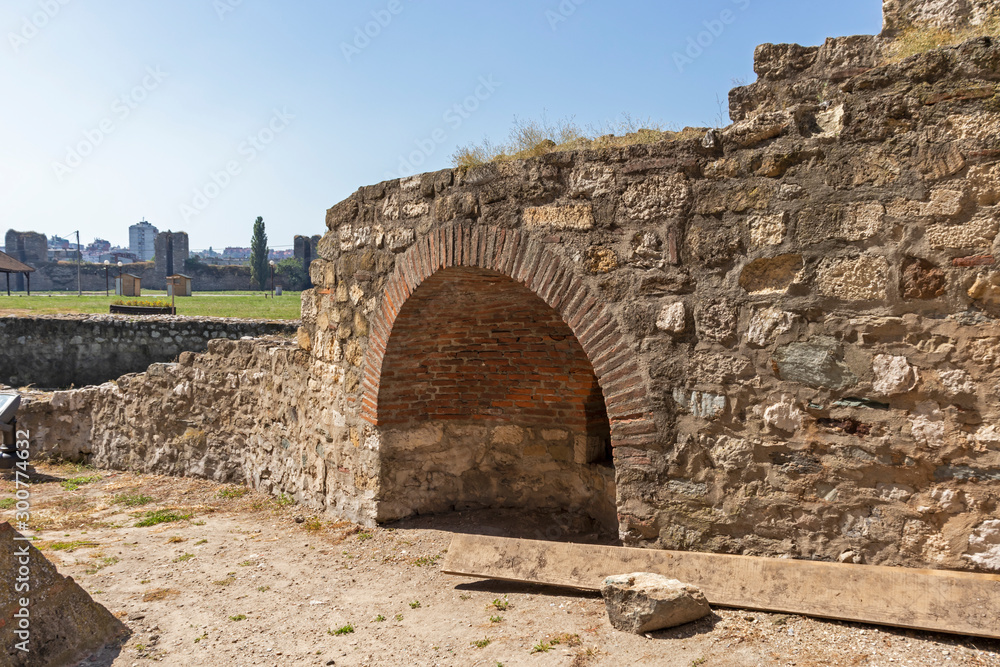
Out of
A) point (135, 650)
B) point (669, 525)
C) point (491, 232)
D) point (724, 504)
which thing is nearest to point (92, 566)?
point (135, 650)

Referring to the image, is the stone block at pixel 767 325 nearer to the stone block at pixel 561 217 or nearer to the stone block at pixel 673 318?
the stone block at pixel 673 318

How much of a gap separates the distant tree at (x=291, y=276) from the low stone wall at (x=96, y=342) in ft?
94.9

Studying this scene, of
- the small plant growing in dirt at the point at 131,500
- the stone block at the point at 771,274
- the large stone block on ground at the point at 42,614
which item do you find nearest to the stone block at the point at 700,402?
the stone block at the point at 771,274

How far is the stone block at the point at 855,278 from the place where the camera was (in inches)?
128

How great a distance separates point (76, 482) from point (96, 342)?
7.61 meters

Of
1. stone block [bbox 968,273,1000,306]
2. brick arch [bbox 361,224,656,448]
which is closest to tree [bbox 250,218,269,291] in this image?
brick arch [bbox 361,224,656,448]

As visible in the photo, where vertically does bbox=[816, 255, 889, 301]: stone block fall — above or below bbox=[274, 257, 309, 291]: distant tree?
below

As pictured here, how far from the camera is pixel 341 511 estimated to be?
5.96m

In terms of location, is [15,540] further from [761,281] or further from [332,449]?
[761,281]

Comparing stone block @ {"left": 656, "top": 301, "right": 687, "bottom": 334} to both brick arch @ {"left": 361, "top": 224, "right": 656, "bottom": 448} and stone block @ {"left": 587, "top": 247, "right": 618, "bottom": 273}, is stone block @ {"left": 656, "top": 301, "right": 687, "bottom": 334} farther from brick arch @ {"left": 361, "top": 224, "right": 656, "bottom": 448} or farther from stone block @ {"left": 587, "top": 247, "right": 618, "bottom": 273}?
stone block @ {"left": 587, "top": 247, "right": 618, "bottom": 273}

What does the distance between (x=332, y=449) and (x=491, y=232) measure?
2665 mm

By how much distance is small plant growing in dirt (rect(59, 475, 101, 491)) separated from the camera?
7.78 meters

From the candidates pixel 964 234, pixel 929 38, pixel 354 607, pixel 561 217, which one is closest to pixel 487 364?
pixel 561 217

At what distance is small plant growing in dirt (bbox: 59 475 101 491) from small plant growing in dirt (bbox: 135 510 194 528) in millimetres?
1822
